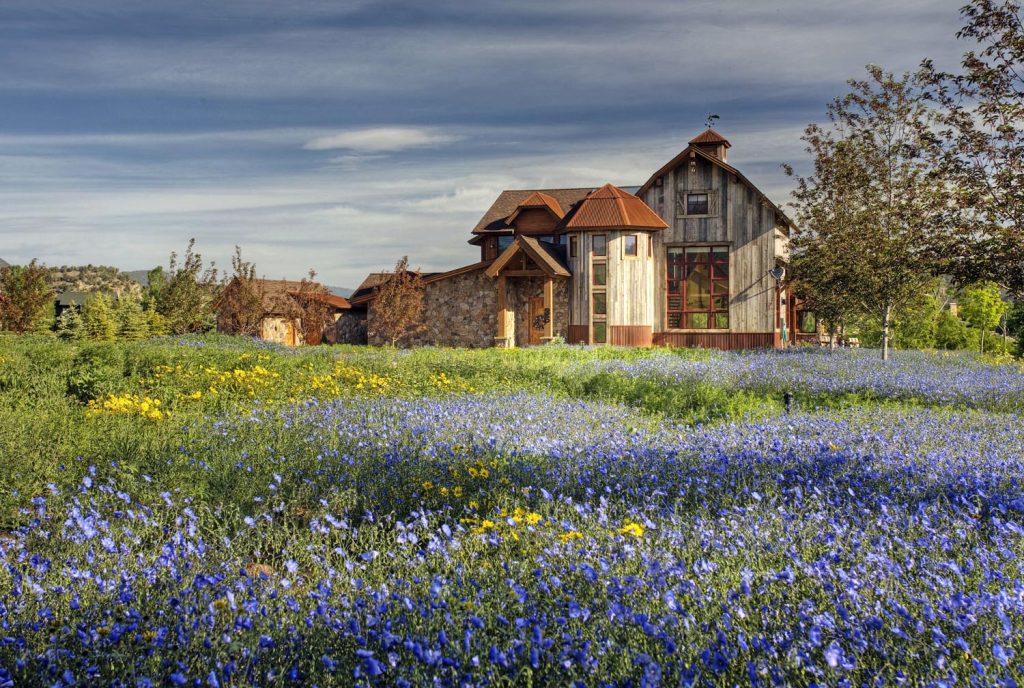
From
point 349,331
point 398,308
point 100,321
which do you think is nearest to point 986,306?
point 398,308

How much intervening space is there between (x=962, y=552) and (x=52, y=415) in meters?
7.74

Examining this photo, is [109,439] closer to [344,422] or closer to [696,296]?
[344,422]

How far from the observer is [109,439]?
6.60m

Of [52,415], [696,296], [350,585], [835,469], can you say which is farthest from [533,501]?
[696,296]

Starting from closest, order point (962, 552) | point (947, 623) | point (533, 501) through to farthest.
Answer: point (947, 623) → point (962, 552) → point (533, 501)

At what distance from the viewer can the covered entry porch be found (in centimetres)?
2659

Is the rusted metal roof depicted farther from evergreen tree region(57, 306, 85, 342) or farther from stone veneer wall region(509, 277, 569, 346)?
evergreen tree region(57, 306, 85, 342)

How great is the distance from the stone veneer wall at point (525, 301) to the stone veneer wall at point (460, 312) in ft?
2.18

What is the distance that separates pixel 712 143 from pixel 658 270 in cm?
483

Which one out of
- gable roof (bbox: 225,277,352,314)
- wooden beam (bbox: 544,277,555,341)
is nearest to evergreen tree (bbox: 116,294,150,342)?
gable roof (bbox: 225,277,352,314)

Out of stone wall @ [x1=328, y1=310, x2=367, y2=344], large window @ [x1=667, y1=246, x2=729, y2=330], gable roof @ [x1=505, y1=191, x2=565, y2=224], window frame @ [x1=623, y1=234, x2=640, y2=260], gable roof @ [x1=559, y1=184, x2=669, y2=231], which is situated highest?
gable roof @ [x1=505, y1=191, x2=565, y2=224]

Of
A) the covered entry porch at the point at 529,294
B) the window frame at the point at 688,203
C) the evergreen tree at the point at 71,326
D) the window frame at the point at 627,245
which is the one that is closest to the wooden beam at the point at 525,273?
the covered entry porch at the point at 529,294

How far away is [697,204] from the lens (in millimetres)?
27516

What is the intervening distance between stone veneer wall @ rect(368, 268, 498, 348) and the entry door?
1247mm
